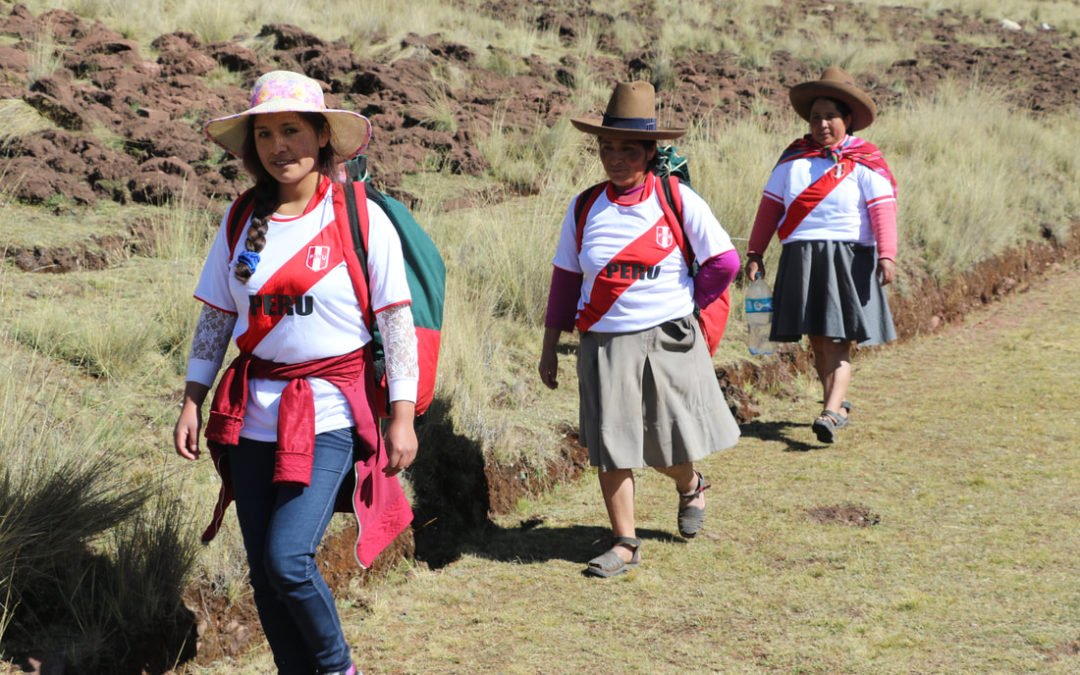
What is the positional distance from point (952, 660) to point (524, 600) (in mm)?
1680

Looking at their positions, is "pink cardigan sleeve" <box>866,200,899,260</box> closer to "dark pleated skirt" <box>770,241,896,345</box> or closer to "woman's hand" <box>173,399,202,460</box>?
"dark pleated skirt" <box>770,241,896,345</box>

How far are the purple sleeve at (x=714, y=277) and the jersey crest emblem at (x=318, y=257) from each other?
2075mm

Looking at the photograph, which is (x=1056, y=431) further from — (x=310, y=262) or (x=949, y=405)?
(x=310, y=262)

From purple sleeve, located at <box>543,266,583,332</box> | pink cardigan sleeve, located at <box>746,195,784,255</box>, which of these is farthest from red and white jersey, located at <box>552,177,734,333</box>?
pink cardigan sleeve, located at <box>746,195,784,255</box>

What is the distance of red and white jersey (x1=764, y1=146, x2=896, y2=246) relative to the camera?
275 inches

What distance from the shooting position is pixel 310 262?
11.8 ft

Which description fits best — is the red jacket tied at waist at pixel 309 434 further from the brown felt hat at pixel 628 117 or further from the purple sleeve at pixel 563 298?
the brown felt hat at pixel 628 117

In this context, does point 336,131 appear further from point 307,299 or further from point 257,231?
point 307,299

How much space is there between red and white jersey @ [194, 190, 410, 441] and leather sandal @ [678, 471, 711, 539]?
2337 mm

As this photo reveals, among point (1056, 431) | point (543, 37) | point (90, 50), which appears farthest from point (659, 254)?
point (543, 37)

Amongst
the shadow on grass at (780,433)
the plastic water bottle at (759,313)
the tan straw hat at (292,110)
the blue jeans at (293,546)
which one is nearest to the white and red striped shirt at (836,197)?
the plastic water bottle at (759,313)

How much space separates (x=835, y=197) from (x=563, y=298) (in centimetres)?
230

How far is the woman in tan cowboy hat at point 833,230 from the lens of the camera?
22.9ft

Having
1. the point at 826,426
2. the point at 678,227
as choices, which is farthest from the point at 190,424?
the point at 826,426
